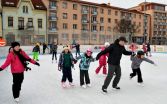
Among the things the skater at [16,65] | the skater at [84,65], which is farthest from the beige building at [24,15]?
the skater at [16,65]

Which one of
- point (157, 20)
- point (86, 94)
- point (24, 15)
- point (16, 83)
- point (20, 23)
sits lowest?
point (86, 94)

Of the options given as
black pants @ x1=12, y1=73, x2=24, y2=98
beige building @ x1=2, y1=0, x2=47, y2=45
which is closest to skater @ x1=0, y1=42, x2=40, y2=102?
black pants @ x1=12, y1=73, x2=24, y2=98

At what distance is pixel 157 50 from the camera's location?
1187 inches

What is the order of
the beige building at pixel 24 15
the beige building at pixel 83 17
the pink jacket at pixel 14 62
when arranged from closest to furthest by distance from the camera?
1. the pink jacket at pixel 14 62
2. the beige building at pixel 24 15
3. the beige building at pixel 83 17

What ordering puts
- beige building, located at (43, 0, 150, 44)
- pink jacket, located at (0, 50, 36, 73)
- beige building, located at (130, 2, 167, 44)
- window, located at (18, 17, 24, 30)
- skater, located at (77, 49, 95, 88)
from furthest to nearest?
beige building, located at (130, 2, 167, 44) < beige building, located at (43, 0, 150, 44) < window, located at (18, 17, 24, 30) < skater, located at (77, 49, 95, 88) < pink jacket, located at (0, 50, 36, 73)

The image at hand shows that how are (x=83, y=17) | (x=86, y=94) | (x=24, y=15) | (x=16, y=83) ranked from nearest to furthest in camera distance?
(x=16, y=83) → (x=86, y=94) → (x=24, y=15) → (x=83, y=17)

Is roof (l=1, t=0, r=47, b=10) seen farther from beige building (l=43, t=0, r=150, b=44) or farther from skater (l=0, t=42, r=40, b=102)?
skater (l=0, t=42, r=40, b=102)

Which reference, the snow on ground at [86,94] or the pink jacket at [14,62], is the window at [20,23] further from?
the pink jacket at [14,62]

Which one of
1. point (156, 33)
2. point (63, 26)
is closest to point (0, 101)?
point (63, 26)

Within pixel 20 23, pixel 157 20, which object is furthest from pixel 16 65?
pixel 157 20

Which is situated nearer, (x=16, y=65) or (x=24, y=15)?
(x=16, y=65)

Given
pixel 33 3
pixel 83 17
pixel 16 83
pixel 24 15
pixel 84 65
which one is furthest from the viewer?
pixel 83 17

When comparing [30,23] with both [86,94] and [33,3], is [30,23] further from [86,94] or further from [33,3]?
[86,94]

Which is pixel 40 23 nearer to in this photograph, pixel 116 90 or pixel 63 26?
pixel 63 26
